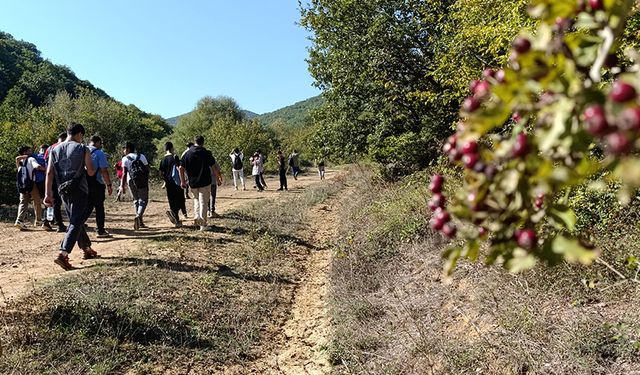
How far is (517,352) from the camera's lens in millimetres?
3795

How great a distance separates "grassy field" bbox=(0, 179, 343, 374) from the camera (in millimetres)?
4461

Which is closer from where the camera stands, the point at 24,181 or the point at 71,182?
the point at 71,182

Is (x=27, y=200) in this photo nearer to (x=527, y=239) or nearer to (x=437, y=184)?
(x=437, y=184)

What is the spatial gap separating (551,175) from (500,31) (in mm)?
6042

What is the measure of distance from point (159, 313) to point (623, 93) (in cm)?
555

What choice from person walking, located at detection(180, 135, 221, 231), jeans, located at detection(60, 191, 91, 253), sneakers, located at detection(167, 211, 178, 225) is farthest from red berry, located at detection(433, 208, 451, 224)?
sneakers, located at detection(167, 211, 178, 225)

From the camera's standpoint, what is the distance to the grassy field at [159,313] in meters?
4.46

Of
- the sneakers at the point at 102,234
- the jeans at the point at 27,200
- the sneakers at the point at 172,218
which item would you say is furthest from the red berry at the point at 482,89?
the jeans at the point at 27,200

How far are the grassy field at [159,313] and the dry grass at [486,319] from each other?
113 centimetres

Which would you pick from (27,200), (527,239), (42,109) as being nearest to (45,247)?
(27,200)

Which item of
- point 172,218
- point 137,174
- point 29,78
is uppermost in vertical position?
point 29,78

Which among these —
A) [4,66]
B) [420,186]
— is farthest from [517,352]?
[4,66]

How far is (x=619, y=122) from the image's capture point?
75 cm

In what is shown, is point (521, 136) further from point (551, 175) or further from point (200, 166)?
point (200, 166)
